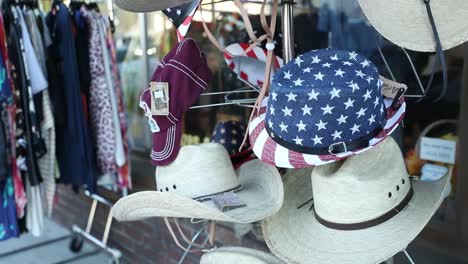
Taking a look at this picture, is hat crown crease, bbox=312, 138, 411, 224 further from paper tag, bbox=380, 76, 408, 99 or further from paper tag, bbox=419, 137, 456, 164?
paper tag, bbox=419, 137, 456, 164

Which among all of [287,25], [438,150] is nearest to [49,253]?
[438,150]

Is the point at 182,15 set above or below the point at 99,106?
above

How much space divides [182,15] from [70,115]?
157 centimetres

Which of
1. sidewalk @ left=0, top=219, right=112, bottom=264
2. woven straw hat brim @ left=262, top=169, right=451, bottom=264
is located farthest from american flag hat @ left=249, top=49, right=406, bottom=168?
sidewalk @ left=0, top=219, right=112, bottom=264

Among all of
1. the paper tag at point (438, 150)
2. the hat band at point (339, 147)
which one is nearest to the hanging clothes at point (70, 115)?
the paper tag at point (438, 150)

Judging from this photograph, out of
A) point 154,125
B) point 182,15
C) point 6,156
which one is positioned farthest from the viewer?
point 6,156

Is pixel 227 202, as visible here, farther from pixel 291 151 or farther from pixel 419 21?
pixel 419 21

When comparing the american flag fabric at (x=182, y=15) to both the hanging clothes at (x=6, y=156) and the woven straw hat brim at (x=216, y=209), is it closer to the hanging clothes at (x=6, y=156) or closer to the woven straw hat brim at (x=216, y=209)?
the woven straw hat brim at (x=216, y=209)

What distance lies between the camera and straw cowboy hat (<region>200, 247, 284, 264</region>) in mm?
1428

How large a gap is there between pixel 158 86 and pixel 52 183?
164cm

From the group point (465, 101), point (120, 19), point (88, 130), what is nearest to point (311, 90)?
point (465, 101)

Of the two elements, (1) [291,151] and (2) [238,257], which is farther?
(2) [238,257]

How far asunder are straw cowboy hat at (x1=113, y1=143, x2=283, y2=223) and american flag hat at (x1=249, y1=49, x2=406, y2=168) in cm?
29

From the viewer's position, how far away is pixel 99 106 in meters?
2.88
